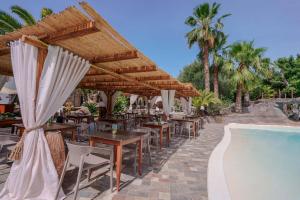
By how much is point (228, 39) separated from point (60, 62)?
1929 cm

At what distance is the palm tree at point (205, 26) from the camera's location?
55.1 ft

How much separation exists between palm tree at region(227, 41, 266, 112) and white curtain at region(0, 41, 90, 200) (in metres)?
18.1

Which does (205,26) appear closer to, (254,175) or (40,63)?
(254,175)

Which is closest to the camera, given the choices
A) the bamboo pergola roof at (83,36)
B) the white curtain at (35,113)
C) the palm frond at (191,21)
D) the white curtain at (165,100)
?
the bamboo pergola roof at (83,36)

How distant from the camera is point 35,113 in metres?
2.83

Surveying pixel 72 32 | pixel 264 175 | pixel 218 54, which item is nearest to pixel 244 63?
pixel 218 54

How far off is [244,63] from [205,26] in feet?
19.0

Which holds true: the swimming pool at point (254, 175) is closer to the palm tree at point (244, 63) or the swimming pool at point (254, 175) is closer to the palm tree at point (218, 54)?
the palm tree at point (244, 63)

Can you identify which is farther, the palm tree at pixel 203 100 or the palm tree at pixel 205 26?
the palm tree at pixel 205 26

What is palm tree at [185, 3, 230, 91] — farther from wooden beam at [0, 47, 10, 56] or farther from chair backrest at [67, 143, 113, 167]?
chair backrest at [67, 143, 113, 167]

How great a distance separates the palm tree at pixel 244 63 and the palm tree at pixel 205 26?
124 inches

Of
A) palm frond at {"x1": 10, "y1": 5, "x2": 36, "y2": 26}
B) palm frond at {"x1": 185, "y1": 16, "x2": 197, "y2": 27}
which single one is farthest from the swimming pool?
palm frond at {"x1": 185, "y1": 16, "x2": 197, "y2": 27}

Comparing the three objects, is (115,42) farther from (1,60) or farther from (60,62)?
(1,60)

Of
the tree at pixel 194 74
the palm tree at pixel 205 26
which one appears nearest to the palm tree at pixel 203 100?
the palm tree at pixel 205 26
